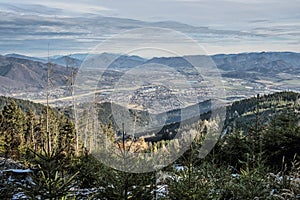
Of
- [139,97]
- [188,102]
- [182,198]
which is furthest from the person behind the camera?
[139,97]

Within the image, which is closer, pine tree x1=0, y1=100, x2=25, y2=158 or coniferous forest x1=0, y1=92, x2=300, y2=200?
coniferous forest x1=0, y1=92, x2=300, y2=200

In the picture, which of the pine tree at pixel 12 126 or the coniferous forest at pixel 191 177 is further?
the pine tree at pixel 12 126

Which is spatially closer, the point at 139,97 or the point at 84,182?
the point at 84,182

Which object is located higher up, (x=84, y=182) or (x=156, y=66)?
(x=156, y=66)

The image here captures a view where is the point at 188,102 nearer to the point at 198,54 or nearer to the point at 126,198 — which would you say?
the point at 198,54

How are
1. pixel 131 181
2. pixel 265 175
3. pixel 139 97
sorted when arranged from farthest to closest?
pixel 139 97 < pixel 265 175 < pixel 131 181

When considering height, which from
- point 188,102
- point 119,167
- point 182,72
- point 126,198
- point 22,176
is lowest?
point 22,176

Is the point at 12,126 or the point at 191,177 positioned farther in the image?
the point at 12,126

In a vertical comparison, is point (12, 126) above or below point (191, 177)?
below

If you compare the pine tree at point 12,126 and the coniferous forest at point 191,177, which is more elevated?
the coniferous forest at point 191,177

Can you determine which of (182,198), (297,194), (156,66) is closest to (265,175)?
(297,194)

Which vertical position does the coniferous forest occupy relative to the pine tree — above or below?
above
